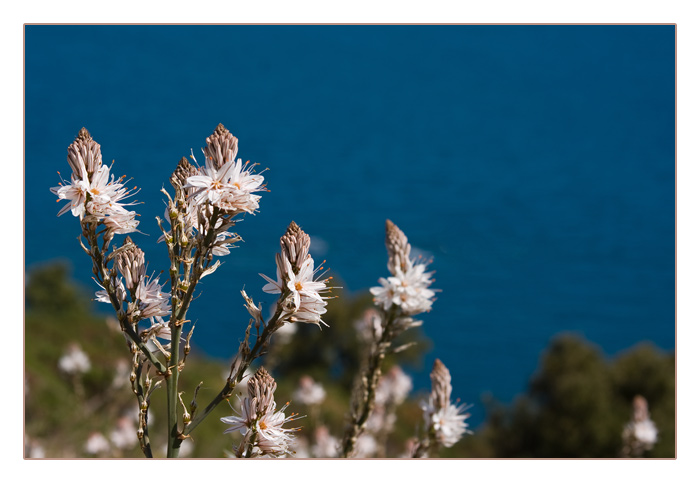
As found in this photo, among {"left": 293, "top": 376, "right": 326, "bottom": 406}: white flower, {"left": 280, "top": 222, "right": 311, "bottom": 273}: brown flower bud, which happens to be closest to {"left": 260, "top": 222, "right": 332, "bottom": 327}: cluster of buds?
{"left": 280, "top": 222, "right": 311, "bottom": 273}: brown flower bud

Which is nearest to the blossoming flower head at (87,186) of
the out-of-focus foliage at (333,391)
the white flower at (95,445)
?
the out-of-focus foliage at (333,391)

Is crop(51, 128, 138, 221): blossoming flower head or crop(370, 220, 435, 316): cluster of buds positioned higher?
crop(51, 128, 138, 221): blossoming flower head

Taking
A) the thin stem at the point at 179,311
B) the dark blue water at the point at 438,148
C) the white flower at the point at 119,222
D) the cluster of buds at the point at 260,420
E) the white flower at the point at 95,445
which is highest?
the dark blue water at the point at 438,148

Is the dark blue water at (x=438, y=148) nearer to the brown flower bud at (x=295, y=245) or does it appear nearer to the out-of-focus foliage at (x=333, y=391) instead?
the out-of-focus foliage at (x=333, y=391)

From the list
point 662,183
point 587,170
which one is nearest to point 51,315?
point 587,170

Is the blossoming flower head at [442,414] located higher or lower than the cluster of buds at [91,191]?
lower

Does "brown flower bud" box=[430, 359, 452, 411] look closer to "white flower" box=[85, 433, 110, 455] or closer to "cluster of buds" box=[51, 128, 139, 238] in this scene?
"cluster of buds" box=[51, 128, 139, 238]
